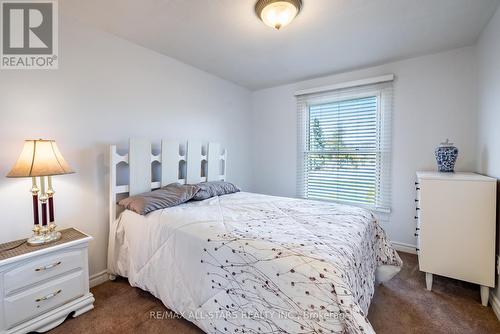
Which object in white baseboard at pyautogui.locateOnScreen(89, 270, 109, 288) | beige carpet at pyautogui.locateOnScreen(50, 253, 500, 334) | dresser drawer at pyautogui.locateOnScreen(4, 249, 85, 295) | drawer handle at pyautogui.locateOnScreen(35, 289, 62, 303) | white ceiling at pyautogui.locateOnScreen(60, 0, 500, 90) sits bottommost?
beige carpet at pyautogui.locateOnScreen(50, 253, 500, 334)

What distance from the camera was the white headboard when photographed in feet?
6.63

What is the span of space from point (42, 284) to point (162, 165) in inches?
50.1

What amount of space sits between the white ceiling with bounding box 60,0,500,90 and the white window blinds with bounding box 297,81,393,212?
46 centimetres

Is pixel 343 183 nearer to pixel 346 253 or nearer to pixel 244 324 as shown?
pixel 346 253

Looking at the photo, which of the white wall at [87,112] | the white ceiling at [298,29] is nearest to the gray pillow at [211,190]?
the white wall at [87,112]

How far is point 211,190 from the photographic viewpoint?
2451 millimetres

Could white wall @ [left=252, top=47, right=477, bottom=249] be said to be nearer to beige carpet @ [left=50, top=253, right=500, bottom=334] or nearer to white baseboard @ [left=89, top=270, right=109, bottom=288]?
beige carpet @ [left=50, top=253, right=500, bottom=334]

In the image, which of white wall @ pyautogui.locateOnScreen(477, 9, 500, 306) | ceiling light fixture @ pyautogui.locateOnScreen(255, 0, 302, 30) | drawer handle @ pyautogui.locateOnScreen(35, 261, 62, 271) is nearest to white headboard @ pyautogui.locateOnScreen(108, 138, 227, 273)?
drawer handle @ pyautogui.locateOnScreen(35, 261, 62, 271)

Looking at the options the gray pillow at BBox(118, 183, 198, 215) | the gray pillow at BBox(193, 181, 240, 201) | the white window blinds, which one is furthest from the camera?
the white window blinds

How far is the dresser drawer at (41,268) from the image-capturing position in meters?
1.35

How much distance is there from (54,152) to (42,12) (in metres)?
1.13

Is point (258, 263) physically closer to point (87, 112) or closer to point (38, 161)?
point (38, 161)

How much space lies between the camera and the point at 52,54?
1.78m

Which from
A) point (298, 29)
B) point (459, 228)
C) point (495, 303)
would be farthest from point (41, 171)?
point (495, 303)
